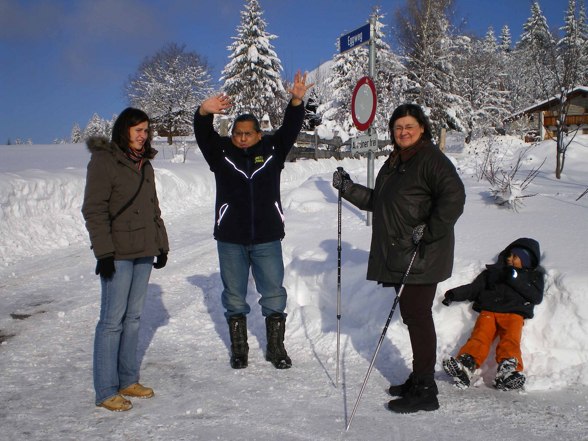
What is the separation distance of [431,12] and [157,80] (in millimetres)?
24411

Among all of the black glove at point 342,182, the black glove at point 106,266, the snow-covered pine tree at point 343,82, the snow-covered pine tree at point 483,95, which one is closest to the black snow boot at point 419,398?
the black glove at point 342,182

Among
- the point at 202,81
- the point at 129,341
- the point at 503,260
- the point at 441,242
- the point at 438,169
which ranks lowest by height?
the point at 129,341

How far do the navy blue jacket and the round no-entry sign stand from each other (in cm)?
237

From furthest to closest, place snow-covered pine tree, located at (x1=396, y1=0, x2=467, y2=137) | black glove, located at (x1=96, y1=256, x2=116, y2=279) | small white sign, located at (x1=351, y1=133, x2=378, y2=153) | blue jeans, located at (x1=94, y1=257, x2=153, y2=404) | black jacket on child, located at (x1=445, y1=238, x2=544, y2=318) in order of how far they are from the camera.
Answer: snow-covered pine tree, located at (x1=396, y1=0, x2=467, y2=137), small white sign, located at (x1=351, y1=133, x2=378, y2=153), black jacket on child, located at (x1=445, y1=238, x2=544, y2=318), blue jeans, located at (x1=94, y1=257, x2=153, y2=404), black glove, located at (x1=96, y1=256, x2=116, y2=279)

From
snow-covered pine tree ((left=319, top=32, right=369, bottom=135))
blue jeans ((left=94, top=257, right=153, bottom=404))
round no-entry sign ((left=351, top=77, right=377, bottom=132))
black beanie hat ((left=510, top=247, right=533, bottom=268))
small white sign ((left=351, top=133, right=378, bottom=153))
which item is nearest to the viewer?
blue jeans ((left=94, top=257, right=153, bottom=404))

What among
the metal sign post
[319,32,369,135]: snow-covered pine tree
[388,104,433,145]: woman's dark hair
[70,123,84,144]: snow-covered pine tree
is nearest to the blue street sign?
the metal sign post

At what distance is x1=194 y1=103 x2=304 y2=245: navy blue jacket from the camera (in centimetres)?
403

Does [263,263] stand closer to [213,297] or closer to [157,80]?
[213,297]

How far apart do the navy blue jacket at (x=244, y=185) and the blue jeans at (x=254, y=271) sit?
0.32ft

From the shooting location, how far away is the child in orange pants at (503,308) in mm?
3541

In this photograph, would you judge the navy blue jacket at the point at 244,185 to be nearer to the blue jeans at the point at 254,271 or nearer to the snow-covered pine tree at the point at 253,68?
the blue jeans at the point at 254,271

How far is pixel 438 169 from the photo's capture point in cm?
321

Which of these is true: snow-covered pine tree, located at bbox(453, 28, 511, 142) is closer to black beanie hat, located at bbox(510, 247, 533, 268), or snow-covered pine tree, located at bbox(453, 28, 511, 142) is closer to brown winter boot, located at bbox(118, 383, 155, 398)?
black beanie hat, located at bbox(510, 247, 533, 268)

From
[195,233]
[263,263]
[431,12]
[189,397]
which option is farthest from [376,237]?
[431,12]
